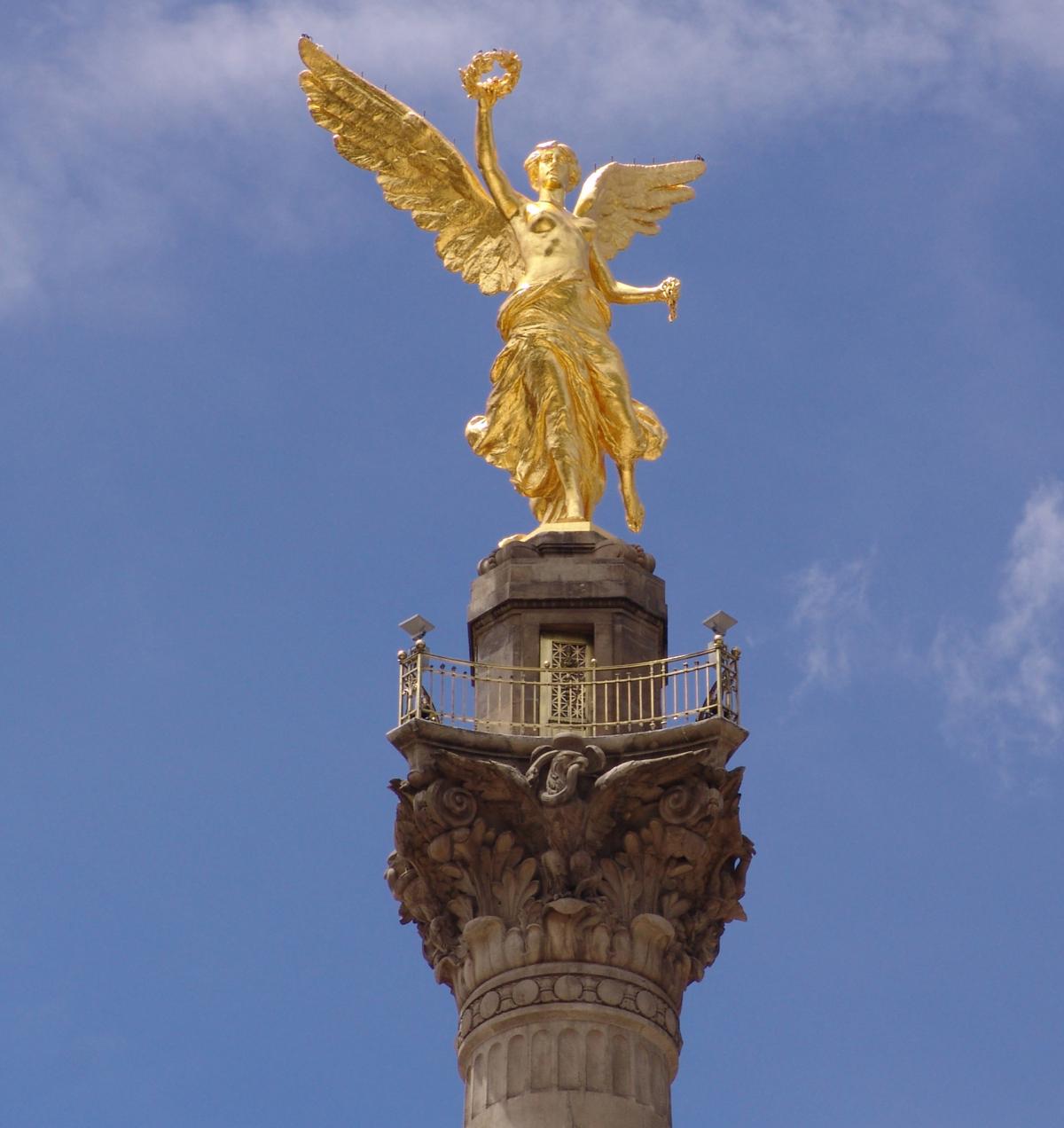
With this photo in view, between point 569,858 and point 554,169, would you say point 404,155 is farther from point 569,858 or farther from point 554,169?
point 569,858

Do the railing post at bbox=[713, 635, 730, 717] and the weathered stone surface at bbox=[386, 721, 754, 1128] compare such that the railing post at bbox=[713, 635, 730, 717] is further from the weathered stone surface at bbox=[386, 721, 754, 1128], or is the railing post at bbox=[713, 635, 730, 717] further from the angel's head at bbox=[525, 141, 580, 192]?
the angel's head at bbox=[525, 141, 580, 192]

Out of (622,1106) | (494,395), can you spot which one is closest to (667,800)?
(622,1106)

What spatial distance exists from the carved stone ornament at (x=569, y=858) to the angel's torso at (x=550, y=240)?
24.6 ft

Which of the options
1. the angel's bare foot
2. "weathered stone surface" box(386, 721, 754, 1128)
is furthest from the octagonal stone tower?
the angel's bare foot

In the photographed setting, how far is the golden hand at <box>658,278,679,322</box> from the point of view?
4331cm

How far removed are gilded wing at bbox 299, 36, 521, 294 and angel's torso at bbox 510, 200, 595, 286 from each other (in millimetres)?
678

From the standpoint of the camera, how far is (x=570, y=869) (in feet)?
120

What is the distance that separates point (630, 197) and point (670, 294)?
210 cm

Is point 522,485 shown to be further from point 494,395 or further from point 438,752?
point 438,752

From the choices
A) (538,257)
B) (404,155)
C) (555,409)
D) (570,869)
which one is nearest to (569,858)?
(570,869)

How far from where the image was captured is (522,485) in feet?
136

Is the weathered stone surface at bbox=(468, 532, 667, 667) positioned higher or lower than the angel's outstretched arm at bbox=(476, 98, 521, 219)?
lower

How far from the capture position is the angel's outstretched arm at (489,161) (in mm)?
43219

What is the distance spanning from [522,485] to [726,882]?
624cm
